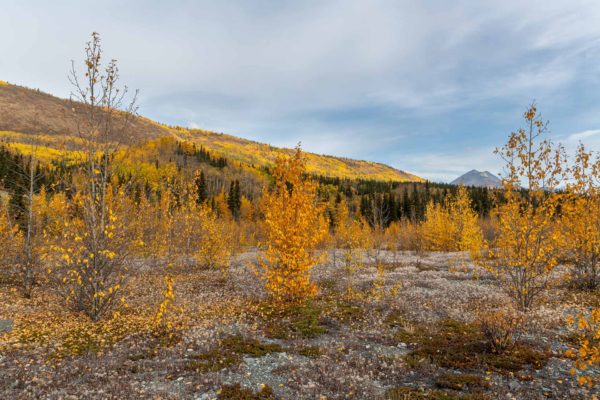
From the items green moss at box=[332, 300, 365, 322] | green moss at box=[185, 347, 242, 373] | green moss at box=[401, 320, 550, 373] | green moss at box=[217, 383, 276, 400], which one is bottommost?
green moss at box=[332, 300, 365, 322]

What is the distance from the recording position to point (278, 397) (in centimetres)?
878

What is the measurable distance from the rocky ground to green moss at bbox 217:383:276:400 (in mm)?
35

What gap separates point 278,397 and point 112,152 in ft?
47.1

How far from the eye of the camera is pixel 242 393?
891 centimetres

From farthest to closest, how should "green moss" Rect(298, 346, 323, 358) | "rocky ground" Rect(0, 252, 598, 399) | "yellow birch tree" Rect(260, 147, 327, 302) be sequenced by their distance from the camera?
"yellow birch tree" Rect(260, 147, 327, 302)
"green moss" Rect(298, 346, 323, 358)
"rocky ground" Rect(0, 252, 598, 399)

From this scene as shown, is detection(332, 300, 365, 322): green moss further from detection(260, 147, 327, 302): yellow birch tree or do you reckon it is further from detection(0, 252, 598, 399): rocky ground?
detection(260, 147, 327, 302): yellow birch tree

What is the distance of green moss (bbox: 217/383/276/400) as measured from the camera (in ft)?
28.6

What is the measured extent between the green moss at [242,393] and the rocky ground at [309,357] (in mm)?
35

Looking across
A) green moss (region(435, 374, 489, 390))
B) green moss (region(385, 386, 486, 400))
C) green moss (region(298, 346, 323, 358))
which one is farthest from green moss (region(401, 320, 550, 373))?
green moss (region(298, 346, 323, 358))

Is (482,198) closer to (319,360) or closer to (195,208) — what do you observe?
(195,208)

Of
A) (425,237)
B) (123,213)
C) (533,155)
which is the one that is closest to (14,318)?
(123,213)

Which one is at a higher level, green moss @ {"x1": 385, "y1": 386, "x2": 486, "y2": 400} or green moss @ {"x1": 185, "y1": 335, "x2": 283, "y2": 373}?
green moss @ {"x1": 385, "y1": 386, "x2": 486, "y2": 400}

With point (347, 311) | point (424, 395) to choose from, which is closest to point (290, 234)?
point (347, 311)

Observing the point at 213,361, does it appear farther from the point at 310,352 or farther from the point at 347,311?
the point at 347,311
